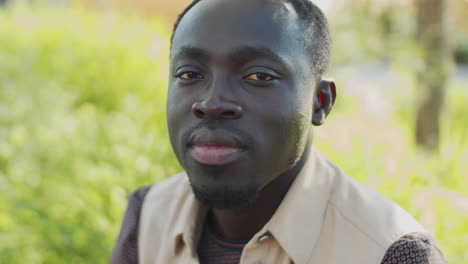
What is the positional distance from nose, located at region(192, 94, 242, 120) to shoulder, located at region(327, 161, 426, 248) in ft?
1.80

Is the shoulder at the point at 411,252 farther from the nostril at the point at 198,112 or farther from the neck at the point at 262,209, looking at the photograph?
the nostril at the point at 198,112

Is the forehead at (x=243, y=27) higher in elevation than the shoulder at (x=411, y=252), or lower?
higher

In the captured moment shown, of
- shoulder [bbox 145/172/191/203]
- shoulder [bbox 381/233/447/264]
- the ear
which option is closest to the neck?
the ear

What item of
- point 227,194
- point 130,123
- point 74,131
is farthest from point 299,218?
point 74,131

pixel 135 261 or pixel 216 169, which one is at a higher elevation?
pixel 216 169

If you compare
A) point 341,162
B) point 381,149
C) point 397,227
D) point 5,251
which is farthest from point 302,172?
point 5,251

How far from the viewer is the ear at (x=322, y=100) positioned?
181 centimetres

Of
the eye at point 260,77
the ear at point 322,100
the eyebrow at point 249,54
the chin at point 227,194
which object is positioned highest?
the eyebrow at point 249,54

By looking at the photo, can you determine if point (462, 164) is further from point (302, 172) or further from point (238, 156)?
point (238, 156)

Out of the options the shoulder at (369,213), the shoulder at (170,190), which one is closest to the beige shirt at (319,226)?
the shoulder at (369,213)

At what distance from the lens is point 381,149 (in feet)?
12.2

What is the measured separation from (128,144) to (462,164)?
8.93ft

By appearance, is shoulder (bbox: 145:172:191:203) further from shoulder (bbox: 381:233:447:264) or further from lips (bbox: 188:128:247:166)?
shoulder (bbox: 381:233:447:264)

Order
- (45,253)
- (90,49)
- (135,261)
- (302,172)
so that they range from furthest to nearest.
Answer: (90,49) → (45,253) → (135,261) → (302,172)
